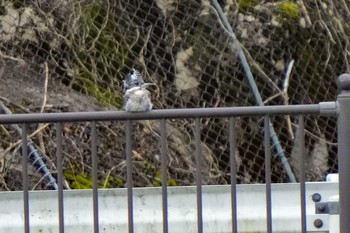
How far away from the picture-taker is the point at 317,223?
337 cm

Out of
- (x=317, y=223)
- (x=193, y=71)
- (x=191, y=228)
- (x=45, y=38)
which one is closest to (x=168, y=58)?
(x=193, y=71)

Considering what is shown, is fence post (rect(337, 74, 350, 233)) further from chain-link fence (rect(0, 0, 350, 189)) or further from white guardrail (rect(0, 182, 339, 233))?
chain-link fence (rect(0, 0, 350, 189))

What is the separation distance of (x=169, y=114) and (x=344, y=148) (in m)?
0.58

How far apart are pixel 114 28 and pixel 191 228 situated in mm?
2444

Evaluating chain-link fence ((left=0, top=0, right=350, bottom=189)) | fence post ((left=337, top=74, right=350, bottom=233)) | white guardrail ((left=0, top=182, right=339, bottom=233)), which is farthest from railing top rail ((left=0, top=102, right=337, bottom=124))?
chain-link fence ((left=0, top=0, right=350, bottom=189))

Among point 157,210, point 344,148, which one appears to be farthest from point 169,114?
point 157,210

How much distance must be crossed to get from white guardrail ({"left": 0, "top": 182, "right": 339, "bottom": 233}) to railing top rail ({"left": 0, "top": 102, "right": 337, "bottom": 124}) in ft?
2.63

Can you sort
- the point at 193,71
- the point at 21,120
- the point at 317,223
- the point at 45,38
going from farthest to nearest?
the point at 193,71 → the point at 45,38 → the point at 317,223 → the point at 21,120

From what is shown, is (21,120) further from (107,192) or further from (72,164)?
(72,164)

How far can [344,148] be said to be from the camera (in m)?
2.97

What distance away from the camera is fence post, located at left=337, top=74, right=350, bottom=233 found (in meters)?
2.95

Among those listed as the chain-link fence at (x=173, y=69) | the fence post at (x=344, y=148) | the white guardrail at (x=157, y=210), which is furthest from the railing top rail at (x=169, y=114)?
the chain-link fence at (x=173, y=69)

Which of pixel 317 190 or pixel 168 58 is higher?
pixel 168 58

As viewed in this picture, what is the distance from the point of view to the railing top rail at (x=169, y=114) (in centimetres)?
302
